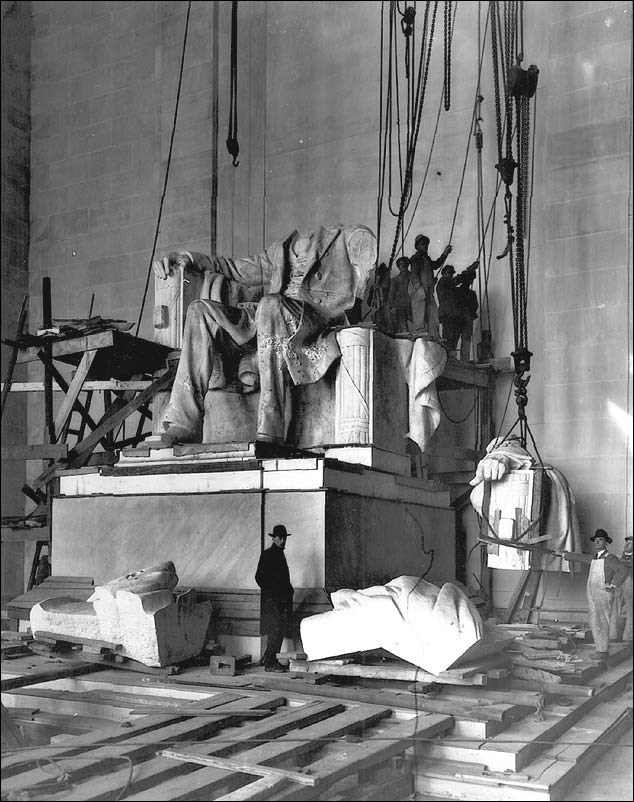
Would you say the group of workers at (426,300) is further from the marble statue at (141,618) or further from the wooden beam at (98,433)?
the marble statue at (141,618)

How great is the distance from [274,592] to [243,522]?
939 mm

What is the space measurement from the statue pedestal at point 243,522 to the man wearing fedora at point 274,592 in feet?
1.09

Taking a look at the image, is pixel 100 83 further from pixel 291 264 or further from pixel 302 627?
pixel 302 627

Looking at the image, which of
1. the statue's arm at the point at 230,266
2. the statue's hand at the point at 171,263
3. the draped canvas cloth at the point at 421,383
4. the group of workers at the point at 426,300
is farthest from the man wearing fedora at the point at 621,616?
the statue's hand at the point at 171,263

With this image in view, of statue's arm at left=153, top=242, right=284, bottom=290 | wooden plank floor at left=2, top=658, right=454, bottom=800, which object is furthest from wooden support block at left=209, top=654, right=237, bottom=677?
statue's arm at left=153, top=242, right=284, bottom=290

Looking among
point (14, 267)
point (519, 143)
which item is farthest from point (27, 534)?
point (14, 267)

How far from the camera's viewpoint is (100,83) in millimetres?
9578

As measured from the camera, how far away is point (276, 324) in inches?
307

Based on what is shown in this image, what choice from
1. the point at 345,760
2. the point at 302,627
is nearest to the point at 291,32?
the point at 302,627

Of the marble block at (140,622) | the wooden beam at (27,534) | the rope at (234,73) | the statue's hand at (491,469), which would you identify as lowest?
the marble block at (140,622)

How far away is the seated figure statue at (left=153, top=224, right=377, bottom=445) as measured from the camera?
25.5 feet

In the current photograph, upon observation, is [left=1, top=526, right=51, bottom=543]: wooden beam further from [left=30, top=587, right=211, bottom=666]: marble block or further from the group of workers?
the group of workers

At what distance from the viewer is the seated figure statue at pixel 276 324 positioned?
306 inches

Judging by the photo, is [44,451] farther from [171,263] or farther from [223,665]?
[223,665]
